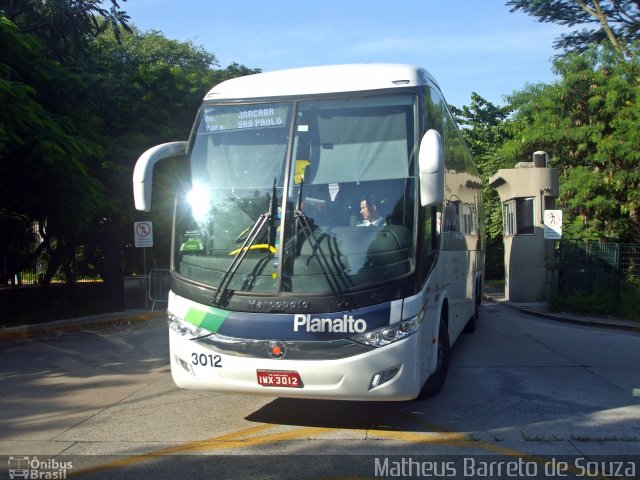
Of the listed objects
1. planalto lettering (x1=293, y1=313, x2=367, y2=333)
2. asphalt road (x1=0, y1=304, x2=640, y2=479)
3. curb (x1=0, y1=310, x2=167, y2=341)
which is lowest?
curb (x1=0, y1=310, x2=167, y2=341)

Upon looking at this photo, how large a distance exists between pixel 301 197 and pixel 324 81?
1.31 m

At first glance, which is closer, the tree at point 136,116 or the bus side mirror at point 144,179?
the bus side mirror at point 144,179

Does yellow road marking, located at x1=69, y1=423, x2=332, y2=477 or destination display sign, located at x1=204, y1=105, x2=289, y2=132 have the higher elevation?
destination display sign, located at x1=204, y1=105, x2=289, y2=132

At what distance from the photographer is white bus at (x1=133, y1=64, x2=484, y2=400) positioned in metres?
6.09

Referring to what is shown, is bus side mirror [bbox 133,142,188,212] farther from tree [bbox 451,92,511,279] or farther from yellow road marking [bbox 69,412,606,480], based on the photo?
tree [bbox 451,92,511,279]

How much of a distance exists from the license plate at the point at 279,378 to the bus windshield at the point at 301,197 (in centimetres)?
75

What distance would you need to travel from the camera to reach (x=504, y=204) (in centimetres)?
2302

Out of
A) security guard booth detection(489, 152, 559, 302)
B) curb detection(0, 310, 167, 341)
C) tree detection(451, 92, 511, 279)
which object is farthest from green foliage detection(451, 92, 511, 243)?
curb detection(0, 310, 167, 341)

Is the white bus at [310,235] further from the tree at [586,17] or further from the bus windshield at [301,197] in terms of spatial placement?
the tree at [586,17]

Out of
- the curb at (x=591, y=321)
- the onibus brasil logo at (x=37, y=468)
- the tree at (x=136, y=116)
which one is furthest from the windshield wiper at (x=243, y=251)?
the curb at (x=591, y=321)

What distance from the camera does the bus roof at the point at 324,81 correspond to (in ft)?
22.3

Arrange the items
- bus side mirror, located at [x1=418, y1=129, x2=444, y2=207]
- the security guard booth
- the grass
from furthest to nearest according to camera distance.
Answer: the security guard booth, the grass, bus side mirror, located at [x1=418, y1=129, x2=444, y2=207]

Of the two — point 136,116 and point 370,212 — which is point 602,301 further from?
point 136,116

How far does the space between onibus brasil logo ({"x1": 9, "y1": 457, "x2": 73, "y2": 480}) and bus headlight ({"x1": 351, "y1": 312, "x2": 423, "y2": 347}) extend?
9.03 ft
